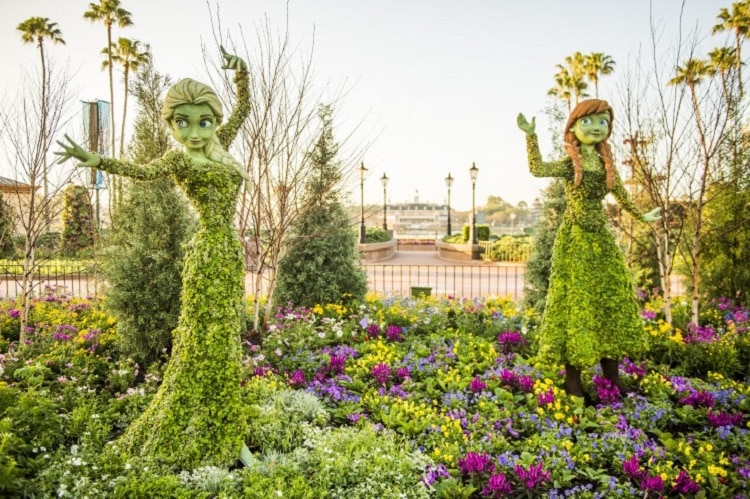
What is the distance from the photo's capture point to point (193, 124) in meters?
3.20

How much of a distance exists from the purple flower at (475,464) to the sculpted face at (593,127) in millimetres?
3001

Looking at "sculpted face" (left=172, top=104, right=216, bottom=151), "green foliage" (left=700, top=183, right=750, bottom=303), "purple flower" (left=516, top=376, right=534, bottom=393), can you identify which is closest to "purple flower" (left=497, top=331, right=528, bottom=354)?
"purple flower" (left=516, top=376, right=534, bottom=393)

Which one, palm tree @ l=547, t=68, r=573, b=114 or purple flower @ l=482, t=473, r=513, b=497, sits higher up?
palm tree @ l=547, t=68, r=573, b=114

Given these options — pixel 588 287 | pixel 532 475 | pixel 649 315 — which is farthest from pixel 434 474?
pixel 649 315

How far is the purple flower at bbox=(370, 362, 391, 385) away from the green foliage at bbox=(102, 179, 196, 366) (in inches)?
91.6

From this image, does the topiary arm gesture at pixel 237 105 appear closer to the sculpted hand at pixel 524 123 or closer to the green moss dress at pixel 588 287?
the sculpted hand at pixel 524 123

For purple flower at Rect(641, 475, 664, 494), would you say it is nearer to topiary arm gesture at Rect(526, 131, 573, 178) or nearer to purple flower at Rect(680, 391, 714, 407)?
purple flower at Rect(680, 391, 714, 407)

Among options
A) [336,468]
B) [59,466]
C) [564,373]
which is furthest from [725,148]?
[59,466]

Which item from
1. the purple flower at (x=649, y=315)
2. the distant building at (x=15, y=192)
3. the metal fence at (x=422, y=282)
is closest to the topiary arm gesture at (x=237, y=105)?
the distant building at (x=15, y=192)

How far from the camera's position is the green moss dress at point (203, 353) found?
3.11m

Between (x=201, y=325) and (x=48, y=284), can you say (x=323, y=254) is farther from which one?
(x=48, y=284)

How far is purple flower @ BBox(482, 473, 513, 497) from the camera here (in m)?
3.08

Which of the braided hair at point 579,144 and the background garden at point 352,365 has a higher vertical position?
the braided hair at point 579,144

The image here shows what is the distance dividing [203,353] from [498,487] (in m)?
2.13
